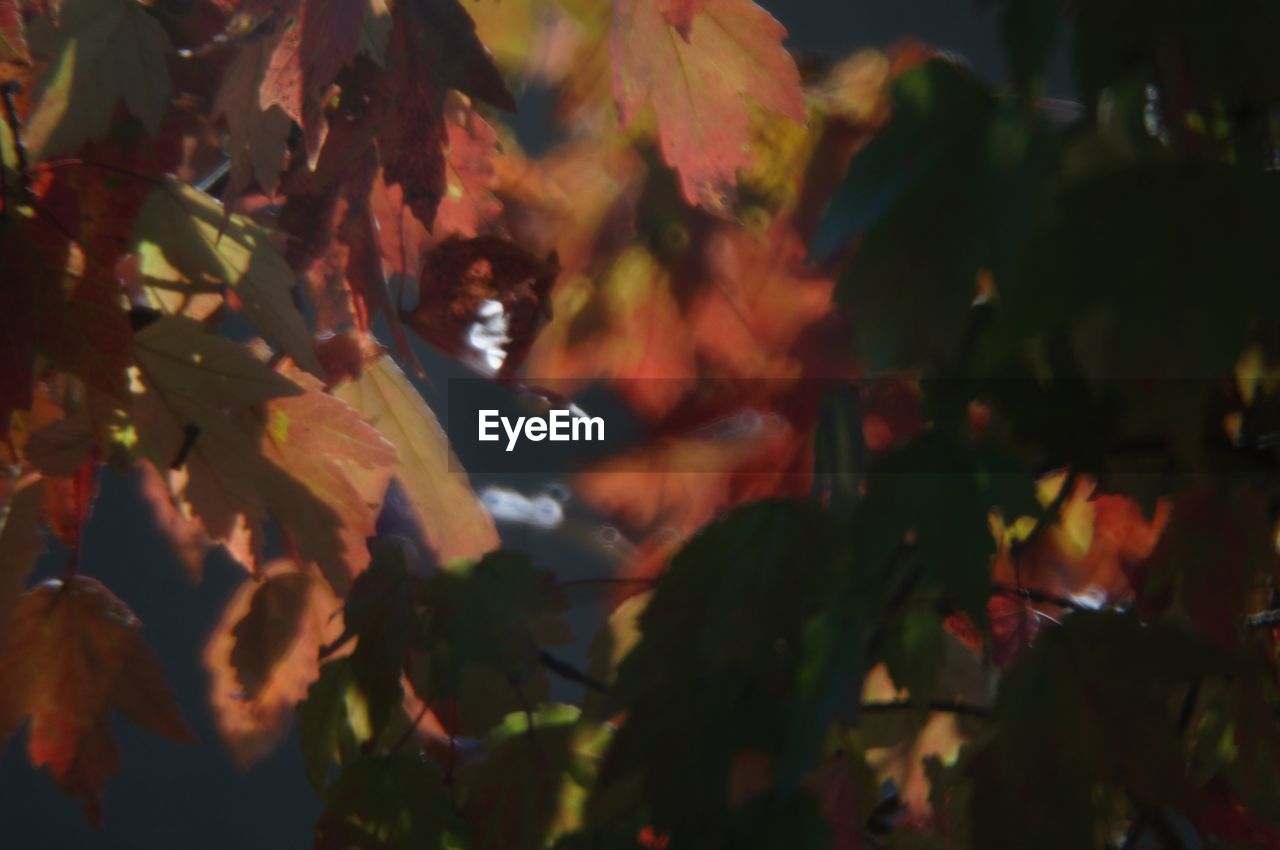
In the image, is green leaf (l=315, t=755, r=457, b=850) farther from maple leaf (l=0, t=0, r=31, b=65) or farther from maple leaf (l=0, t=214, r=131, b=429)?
maple leaf (l=0, t=0, r=31, b=65)

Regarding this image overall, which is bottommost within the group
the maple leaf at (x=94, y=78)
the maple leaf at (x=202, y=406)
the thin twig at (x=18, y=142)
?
the maple leaf at (x=202, y=406)

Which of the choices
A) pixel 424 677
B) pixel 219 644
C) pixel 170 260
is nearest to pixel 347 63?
pixel 170 260

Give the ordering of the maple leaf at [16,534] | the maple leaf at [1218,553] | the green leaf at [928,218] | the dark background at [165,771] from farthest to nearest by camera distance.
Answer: the dark background at [165,771] → the maple leaf at [16,534] → the maple leaf at [1218,553] → the green leaf at [928,218]

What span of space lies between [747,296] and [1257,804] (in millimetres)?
297

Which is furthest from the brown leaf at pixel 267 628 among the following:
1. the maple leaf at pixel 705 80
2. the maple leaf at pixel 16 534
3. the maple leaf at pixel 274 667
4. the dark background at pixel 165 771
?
the dark background at pixel 165 771

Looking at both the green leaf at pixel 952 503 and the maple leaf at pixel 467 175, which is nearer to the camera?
the green leaf at pixel 952 503

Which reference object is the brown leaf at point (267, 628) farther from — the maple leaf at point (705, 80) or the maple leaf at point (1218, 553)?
the maple leaf at point (1218, 553)

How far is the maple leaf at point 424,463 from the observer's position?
58cm

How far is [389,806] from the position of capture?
17.4 inches

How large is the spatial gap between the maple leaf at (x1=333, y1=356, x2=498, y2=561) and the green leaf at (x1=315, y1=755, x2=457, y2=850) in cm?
14

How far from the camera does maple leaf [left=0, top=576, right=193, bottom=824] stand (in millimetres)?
537

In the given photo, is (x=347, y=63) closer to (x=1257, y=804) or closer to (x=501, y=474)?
(x=501, y=474)

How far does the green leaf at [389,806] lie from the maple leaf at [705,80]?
28 cm

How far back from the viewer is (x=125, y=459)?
19.3 inches
